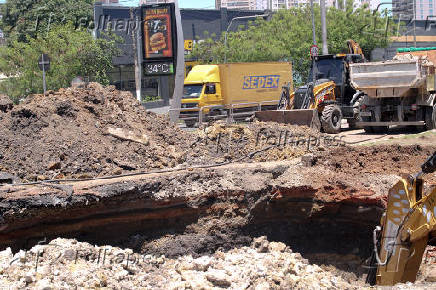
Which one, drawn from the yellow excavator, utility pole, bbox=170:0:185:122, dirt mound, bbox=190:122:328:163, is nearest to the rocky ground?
dirt mound, bbox=190:122:328:163

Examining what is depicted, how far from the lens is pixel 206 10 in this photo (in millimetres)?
43844

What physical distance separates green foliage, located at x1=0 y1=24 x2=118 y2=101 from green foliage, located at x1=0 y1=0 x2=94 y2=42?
9.50m

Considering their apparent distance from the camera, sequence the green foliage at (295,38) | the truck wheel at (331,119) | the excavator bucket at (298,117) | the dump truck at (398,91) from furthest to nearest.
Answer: the green foliage at (295,38) < the truck wheel at (331,119) < the dump truck at (398,91) < the excavator bucket at (298,117)

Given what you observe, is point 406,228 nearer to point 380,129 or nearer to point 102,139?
point 102,139

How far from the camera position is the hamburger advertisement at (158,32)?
2003 cm

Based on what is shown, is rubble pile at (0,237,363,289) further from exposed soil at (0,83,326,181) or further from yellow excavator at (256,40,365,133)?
yellow excavator at (256,40,365,133)

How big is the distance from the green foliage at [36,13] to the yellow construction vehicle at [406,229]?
33.4 m

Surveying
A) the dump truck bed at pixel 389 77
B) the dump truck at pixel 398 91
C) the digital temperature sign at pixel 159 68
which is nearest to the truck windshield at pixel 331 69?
the dump truck at pixel 398 91

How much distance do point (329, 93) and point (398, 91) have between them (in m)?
2.93

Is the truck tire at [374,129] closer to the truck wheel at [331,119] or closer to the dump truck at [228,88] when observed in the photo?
the truck wheel at [331,119]

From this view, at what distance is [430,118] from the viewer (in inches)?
663

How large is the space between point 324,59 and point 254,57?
1606 centimetres

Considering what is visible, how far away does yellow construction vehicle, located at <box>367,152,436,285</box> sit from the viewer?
5738 millimetres

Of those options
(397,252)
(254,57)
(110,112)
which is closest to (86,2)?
(254,57)
